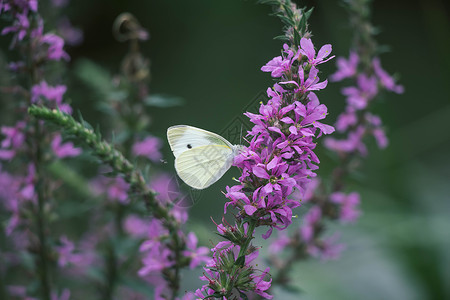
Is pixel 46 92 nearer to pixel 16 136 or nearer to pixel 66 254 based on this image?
pixel 16 136

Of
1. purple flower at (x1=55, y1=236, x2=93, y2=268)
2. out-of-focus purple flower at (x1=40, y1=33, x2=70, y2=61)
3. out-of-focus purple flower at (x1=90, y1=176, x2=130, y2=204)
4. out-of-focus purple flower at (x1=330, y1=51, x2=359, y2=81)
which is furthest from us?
out-of-focus purple flower at (x1=330, y1=51, x2=359, y2=81)

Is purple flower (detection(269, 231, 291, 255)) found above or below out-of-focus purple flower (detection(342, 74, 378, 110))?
below

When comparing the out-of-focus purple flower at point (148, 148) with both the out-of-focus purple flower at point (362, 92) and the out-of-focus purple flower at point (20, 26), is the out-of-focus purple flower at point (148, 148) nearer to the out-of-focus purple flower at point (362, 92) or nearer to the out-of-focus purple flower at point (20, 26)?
the out-of-focus purple flower at point (20, 26)

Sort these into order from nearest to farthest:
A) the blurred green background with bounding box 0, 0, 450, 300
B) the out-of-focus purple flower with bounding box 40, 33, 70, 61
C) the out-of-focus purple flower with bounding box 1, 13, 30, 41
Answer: the out-of-focus purple flower with bounding box 1, 13, 30, 41
the out-of-focus purple flower with bounding box 40, 33, 70, 61
the blurred green background with bounding box 0, 0, 450, 300

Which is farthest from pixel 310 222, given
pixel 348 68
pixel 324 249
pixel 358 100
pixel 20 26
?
pixel 20 26

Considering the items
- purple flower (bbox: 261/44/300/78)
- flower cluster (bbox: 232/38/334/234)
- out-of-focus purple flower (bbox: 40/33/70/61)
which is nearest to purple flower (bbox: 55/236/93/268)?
out-of-focus purple flower (bbox: 40/33/70/61)

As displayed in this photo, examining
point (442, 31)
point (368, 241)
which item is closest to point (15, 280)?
point (368, 241)

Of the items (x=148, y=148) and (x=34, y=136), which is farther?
(x=148, y=148)

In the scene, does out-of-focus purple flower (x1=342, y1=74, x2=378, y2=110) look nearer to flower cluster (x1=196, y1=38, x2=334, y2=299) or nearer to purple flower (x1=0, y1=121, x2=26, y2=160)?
flower cluster (x1=196, y1=38, x2=334, y2=299)
